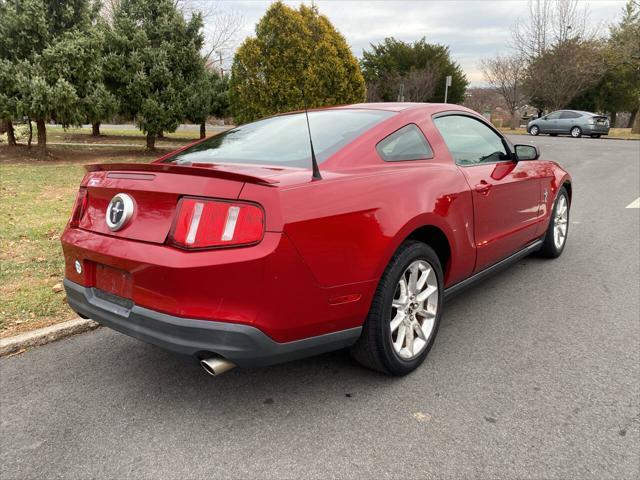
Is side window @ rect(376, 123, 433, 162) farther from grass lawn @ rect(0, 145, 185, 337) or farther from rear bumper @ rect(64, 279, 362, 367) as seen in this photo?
grass lawn @ rect(0, 145, 185, 337)

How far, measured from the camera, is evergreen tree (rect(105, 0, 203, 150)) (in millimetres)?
12391

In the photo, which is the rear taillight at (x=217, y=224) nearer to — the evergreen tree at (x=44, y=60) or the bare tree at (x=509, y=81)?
the evergreen tree at (x=44, y=60)

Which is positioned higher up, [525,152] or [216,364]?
[525,152]

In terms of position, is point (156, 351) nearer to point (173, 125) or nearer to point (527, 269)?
point (527, 269)

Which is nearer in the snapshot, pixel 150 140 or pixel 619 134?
pixel 150 140

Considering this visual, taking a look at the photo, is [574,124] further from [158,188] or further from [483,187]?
Result: [158,188]

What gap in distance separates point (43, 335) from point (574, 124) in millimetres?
28067

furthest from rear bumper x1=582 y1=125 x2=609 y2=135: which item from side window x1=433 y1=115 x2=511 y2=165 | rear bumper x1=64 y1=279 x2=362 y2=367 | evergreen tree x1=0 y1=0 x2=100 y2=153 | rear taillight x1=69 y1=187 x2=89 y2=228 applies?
rear taillight x1=69 y1=187 x2=89 y2=228

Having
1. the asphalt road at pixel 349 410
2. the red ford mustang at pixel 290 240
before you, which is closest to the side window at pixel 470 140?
the red ford mustang at pixel 290 240

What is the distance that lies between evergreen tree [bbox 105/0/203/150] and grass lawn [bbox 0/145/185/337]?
2.30 metres

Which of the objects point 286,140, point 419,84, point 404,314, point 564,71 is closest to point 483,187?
point 404,314

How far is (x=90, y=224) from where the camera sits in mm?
2633

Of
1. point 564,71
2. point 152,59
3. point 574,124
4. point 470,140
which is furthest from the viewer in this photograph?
point 564,71

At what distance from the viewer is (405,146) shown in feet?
9.86
